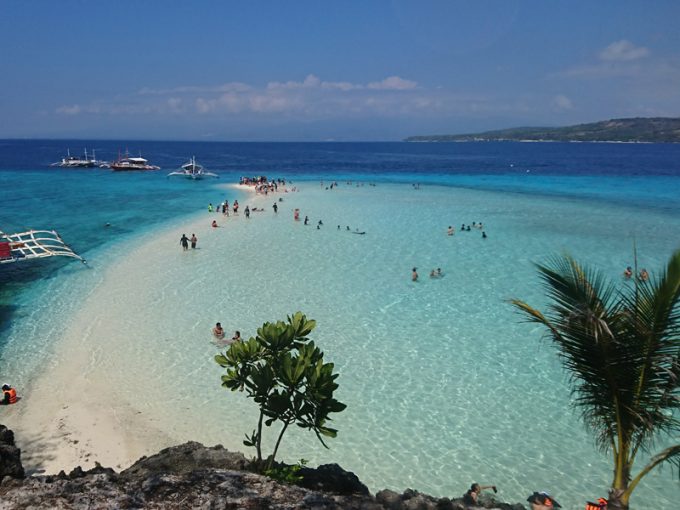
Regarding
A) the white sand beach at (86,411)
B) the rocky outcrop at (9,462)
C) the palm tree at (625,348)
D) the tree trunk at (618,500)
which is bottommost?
the white sand beach at (86,411)

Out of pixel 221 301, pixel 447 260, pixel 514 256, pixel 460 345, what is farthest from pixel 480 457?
pixel 514 256

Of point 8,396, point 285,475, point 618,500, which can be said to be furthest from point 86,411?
point 618,500

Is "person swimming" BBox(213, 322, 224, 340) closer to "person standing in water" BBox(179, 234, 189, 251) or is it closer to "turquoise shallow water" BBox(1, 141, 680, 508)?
"turquoise shallow water" BBox(1, 141, 680, 508)

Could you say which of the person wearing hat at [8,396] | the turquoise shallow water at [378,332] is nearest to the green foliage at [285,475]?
the turquoise shallow water at [378,332]

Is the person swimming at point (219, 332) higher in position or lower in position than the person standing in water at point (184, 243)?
lower

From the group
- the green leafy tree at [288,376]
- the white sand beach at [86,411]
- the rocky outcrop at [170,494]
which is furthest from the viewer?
the white sand beach at [86,411]

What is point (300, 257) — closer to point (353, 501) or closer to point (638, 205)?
point (353, 501)

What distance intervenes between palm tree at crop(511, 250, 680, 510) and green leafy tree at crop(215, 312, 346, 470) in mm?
2799

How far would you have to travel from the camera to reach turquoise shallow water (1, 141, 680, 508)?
10.6m

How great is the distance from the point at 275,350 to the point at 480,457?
21.0 feet

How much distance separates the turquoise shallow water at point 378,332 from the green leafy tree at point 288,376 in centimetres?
437

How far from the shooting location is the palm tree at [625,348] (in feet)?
16.4

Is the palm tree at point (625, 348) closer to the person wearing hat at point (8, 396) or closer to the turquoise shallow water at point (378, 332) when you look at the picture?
the turquoise shallow water at point (378, 332)

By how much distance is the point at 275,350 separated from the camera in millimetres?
6816
